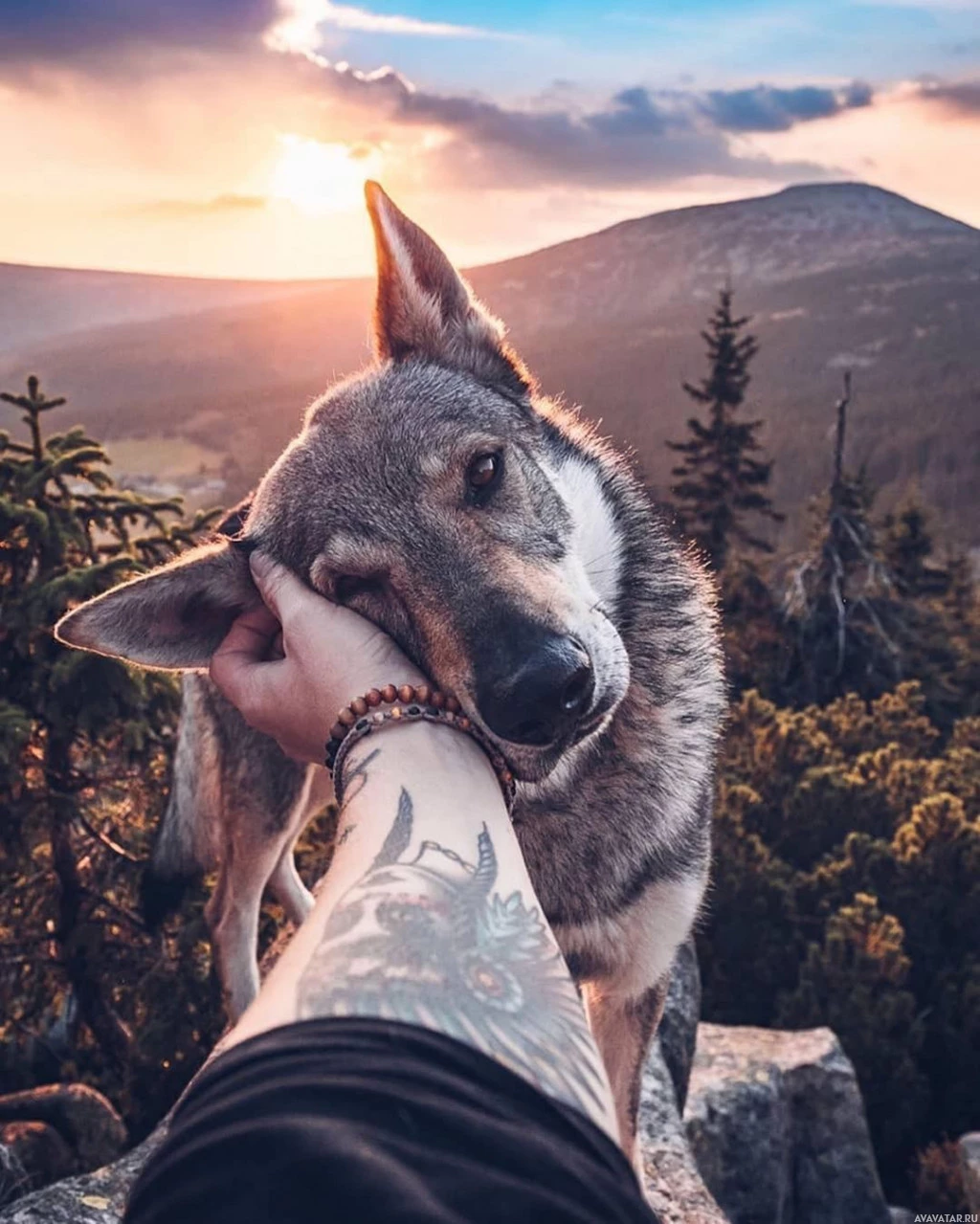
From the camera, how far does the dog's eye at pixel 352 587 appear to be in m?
2.40

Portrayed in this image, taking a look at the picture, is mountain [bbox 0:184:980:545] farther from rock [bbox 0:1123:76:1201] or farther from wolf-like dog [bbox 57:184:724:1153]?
rock [bbox 0:1123:76:1201]

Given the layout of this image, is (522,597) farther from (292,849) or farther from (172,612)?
(292,849)

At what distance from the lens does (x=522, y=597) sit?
2.20 metres

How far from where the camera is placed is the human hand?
2.04m

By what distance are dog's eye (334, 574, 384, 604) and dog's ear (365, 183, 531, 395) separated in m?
0.80

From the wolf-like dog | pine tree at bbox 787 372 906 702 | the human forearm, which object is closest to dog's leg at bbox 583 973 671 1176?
the wolf-like dog

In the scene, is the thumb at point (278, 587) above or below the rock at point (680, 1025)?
above

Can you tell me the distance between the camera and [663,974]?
3.04 meters

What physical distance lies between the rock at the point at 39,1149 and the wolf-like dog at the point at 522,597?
2709 millimetres

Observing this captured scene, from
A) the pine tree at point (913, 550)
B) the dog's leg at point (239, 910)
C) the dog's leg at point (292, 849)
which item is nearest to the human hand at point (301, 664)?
the dog's leg at point (292, 849)

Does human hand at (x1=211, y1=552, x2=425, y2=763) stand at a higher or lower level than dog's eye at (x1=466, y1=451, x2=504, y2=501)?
lower

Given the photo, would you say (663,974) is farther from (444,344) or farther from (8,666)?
(8,666)

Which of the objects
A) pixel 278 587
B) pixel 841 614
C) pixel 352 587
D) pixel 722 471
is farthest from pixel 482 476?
pixel 722 471

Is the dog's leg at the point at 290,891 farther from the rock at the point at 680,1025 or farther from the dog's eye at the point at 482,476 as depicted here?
the dog's eye at the point at 482,476
